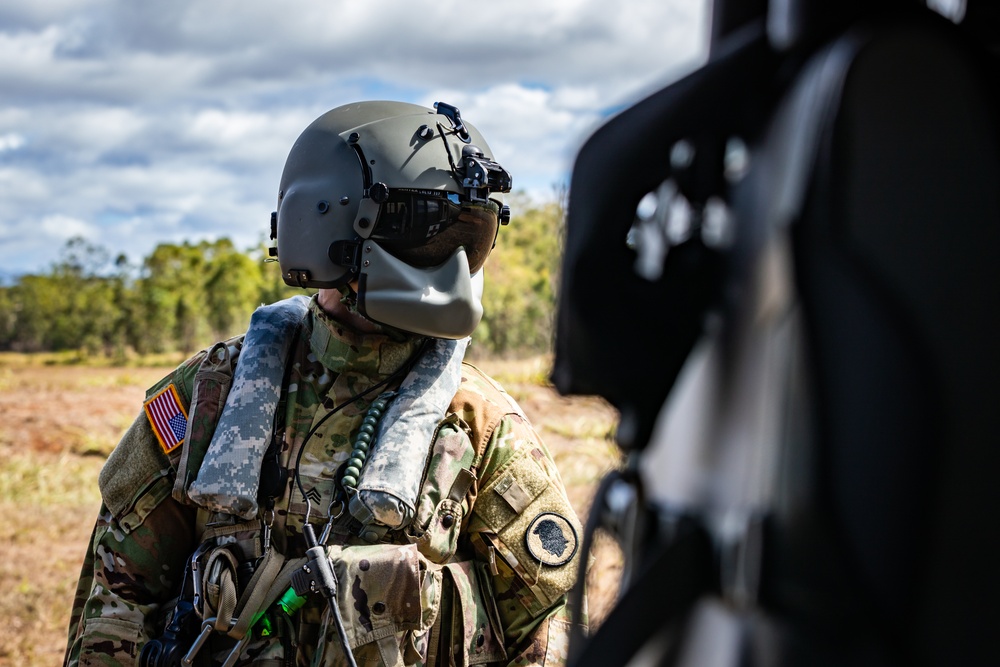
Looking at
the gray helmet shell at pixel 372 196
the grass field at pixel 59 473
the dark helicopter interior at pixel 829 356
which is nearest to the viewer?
the dark helicopter interior at pixel 829 356

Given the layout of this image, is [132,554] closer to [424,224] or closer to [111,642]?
[111,642]

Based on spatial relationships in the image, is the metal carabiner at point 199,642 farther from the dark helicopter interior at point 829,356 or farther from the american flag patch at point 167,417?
the dark helicopter interior at point 829,356

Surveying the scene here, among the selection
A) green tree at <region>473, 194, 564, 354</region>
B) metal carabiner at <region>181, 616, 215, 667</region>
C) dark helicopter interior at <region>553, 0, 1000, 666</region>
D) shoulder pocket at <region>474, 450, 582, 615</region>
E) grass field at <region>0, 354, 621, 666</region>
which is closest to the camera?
dark helicopter interior at <region>553, 0, 1000, 666</region>

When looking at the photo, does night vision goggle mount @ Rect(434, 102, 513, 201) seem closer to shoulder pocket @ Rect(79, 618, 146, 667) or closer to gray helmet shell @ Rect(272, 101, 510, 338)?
gray helmet shell @ Rect(272, 101, 510, 338)

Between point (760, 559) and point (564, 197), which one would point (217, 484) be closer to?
point (564, 197)

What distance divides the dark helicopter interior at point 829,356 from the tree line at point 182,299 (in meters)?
15.4

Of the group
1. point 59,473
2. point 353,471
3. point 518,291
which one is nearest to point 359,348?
point 353,471

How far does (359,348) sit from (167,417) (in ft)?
1.96

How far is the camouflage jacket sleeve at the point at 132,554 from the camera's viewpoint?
104 inches

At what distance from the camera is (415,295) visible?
8.90 feet

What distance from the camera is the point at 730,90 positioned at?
2.98 ft

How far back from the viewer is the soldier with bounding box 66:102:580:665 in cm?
254

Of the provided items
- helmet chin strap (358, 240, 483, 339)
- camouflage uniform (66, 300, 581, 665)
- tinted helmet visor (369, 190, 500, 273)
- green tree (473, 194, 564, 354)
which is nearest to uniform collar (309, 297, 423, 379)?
camouflage uniform (66, 300, 581, 665)

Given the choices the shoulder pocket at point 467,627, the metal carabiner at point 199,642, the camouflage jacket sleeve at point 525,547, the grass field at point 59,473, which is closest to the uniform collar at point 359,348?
the camouflage jacket sleeve at point 525,547
